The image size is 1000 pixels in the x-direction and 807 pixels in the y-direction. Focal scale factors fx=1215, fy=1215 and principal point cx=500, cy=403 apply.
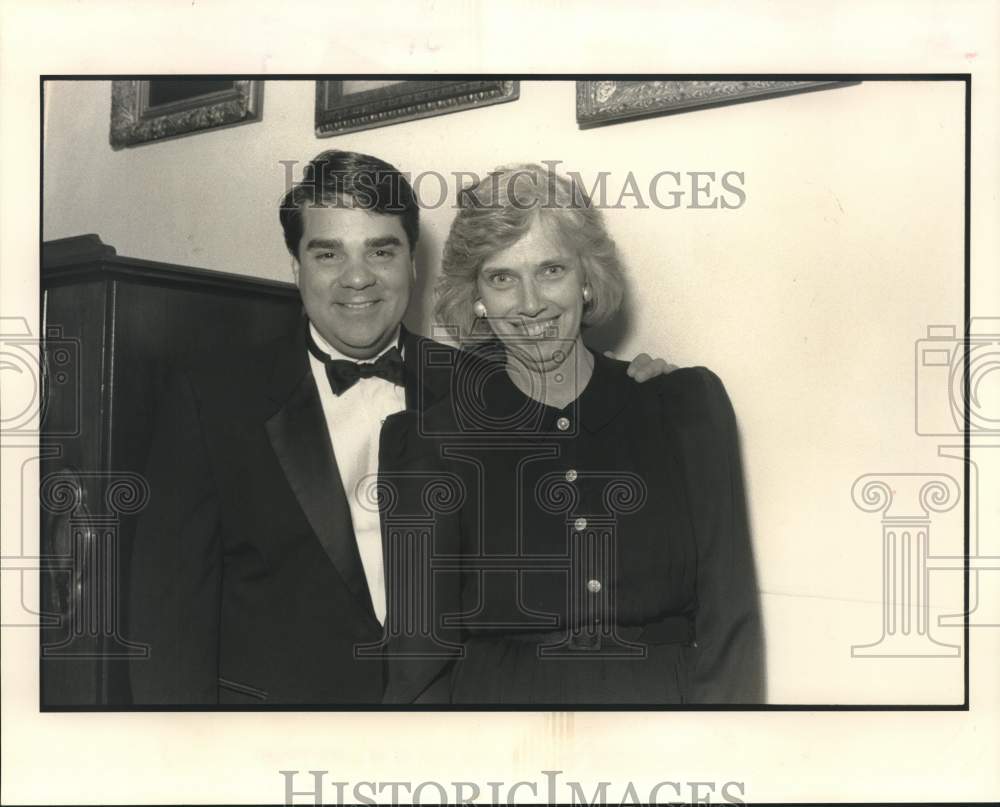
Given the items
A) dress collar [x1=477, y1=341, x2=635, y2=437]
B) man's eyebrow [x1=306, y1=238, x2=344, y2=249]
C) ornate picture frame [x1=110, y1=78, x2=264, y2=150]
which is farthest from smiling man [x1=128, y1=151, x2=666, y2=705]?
ornate picture frame [x1=110, y1=78, x2=264, y2=150]

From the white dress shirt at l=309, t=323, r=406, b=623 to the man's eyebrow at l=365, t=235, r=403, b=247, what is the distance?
7.4 inches

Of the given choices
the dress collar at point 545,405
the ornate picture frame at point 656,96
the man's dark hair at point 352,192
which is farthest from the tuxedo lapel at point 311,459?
the ornate picture frame at point 656,96

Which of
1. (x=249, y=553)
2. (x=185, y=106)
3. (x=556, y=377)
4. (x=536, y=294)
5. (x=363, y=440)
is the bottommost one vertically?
(x=249, y=553)

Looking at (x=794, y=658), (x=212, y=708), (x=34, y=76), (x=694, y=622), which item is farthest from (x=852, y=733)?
(x=34, y=76)

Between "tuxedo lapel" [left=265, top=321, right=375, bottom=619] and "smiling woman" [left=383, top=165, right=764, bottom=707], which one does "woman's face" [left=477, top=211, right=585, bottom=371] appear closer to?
"smiling woman" [left=383, top=165, right=764, bottom=707]

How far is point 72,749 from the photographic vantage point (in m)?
2.58

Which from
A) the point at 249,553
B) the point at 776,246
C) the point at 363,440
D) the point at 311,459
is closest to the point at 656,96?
the point at 776,246

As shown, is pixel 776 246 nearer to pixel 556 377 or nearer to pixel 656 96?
pixel 656 96

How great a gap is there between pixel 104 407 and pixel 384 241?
69 cm

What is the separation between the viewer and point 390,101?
258 centimetres

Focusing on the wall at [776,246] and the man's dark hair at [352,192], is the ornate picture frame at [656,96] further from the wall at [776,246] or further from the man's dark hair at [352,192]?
the man's dark hair at [352,192]

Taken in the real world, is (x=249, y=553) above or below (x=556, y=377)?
below
